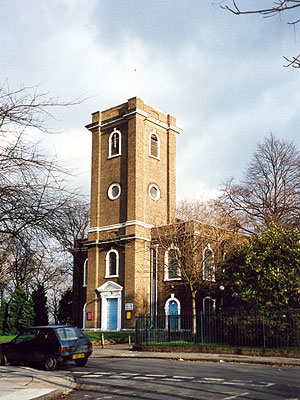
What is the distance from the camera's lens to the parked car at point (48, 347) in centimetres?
1647

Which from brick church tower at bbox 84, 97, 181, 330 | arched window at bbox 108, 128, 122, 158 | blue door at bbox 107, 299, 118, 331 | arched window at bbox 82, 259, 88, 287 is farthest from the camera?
arched window at bbox 82, 259, 88, 287

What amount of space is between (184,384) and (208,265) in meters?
19.7

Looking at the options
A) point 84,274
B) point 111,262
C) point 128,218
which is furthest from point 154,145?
point 84,274

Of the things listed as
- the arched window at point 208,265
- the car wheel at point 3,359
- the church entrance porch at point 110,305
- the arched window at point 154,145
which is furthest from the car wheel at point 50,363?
the arched window at point 154,145

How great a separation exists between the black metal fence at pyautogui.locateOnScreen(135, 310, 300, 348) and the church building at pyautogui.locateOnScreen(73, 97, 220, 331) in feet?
33.5

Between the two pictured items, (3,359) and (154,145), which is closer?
(3,359)

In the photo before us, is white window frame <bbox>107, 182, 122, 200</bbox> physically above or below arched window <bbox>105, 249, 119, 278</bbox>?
above

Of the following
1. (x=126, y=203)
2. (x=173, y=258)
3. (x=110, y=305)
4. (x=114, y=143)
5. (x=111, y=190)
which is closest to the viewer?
(x=173, y=258)

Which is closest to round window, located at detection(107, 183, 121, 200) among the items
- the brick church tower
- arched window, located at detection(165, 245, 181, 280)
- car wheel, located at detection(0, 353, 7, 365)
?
the brick church tower

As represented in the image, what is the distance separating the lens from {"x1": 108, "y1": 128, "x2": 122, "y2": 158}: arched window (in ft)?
146

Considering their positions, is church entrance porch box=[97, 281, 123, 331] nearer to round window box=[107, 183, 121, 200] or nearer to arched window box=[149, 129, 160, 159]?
round window box=[107, 183, 121, 200]

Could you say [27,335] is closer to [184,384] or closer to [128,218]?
[184,384]

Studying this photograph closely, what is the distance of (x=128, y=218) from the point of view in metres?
41.4

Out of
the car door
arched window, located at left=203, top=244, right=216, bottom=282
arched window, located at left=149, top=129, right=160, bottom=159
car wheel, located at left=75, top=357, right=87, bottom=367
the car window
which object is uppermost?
arched window, located at left=149, top=129, right=160, bottom=159
